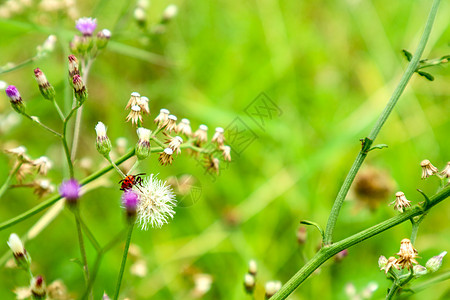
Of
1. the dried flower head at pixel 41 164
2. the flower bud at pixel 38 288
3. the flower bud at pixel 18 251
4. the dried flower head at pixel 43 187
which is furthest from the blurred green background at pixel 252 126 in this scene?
the flower bud at pixel 38 288

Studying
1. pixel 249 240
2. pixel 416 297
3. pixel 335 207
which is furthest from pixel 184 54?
pixel 335 207

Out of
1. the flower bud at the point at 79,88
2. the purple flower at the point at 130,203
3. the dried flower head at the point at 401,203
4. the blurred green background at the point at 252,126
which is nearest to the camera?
the purple flower at the point at 130,203

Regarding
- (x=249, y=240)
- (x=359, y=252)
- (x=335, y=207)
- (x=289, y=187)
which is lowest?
(x=335, y=207)

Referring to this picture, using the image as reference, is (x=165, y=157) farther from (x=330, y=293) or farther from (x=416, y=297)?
(x=416, y=297)

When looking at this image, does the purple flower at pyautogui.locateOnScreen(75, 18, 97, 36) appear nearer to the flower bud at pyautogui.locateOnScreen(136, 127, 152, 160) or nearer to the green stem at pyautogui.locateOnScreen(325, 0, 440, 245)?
the flower bud at pyautogui.locateOnScreen(136, 127, 152, 160)

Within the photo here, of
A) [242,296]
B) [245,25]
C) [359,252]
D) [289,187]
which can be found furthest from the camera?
[245,25]

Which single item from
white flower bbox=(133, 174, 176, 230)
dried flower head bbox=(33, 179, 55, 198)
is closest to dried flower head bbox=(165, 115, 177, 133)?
white flower bbox=(133, 174, 176, 230)

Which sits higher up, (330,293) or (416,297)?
(330,293)

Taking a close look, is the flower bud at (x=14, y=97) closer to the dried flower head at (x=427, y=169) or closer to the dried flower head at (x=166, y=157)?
the dried flower head at (x=166, y=157)
